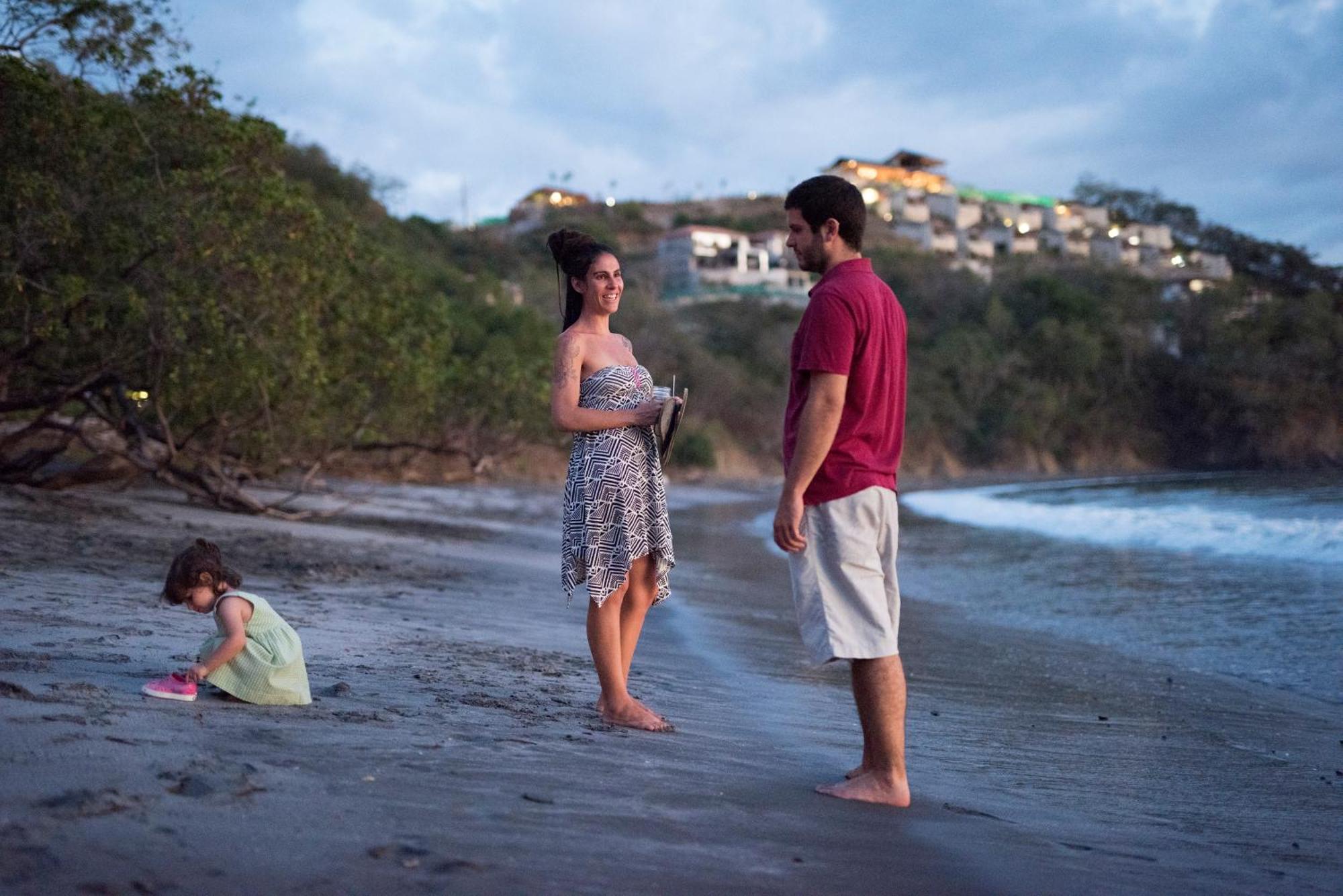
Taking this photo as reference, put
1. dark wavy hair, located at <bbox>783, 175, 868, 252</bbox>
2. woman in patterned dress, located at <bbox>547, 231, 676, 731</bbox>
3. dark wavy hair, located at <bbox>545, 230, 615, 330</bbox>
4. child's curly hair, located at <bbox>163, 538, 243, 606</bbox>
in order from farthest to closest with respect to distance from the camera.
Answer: dark wavy hair, located at <bbox>545, 230, 615, 330</bbox> → woman in patterned dress, located at <bbox>547, 231, 676, 731</bbox> → child's curly hair, located at <bbox>163, 538, 243, 606</bbox> → dark wavy hair, located at <bbox>783, 175, 868, 252</bbox>

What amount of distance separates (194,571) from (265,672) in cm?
44

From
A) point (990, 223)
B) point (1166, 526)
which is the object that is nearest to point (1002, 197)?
point (990, 223)

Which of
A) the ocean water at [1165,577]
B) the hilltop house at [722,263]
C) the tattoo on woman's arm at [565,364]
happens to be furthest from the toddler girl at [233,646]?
the hilltop house at [722,263]

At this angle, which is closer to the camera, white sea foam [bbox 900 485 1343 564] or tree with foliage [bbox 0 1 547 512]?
tree with foliage [bbox 0 1 547 512]

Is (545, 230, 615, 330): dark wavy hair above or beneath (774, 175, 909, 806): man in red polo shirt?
above

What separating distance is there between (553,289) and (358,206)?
7.97 meters

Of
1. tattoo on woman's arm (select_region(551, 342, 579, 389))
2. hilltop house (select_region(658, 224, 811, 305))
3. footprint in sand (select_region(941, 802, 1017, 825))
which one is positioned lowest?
footprint in sand (select_region(941, 802, 1017, 825))

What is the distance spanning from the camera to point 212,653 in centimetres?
367

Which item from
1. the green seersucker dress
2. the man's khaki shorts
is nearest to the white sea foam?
the man's khaki shorts

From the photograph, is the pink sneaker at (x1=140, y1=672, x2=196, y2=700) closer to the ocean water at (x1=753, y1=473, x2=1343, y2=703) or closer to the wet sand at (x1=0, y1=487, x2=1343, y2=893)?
the wet sand at (x1=0, y1=487, x2=1343, y2=893)

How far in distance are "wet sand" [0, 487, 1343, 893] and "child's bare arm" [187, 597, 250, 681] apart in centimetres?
11

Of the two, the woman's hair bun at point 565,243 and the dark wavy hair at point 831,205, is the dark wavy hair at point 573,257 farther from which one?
the dark wavy hair at point 831,205

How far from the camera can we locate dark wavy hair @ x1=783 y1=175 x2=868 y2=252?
3461 mm

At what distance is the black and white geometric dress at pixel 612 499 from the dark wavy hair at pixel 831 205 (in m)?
0.88
